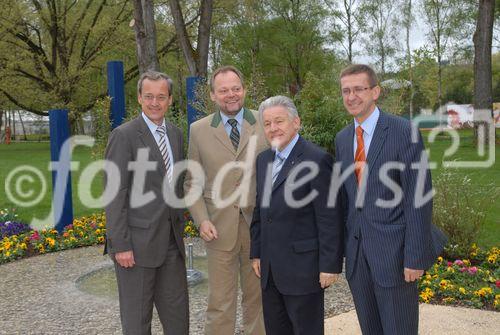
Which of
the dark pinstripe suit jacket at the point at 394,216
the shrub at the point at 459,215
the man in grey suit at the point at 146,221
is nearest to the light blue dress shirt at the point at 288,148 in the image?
the dark pinstripe suit jacket at the point at 394,216

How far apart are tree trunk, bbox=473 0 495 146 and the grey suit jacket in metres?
18.1

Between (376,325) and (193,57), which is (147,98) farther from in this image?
(193,57)

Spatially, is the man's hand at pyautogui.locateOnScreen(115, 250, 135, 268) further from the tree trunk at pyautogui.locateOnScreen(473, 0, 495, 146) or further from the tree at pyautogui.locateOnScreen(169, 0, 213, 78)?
the tree trunk at pyautogui.locateOnScreen(473, 0, 495, 146)

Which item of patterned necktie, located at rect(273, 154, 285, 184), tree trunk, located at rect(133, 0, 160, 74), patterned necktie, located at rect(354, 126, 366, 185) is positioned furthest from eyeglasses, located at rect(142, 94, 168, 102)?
tree trunk, located at rect(133, 0, 160, 74)

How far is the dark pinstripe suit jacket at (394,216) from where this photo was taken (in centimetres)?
272

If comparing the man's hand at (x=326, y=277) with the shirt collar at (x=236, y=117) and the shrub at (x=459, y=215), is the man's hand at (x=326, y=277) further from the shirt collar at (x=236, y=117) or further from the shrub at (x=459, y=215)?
the shrub at (x=459, y=215)

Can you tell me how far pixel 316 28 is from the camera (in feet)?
115

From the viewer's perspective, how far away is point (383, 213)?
9.30 feet

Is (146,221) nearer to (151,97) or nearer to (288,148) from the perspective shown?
(151,97)

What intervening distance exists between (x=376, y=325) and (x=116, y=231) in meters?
1.69

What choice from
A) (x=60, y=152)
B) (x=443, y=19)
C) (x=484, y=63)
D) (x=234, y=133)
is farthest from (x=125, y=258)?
(x=443, y=19)

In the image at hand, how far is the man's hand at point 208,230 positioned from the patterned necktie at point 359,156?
4.03 feet

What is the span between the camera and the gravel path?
4.71 metres

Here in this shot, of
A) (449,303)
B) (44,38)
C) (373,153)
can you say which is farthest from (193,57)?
(44,38)
